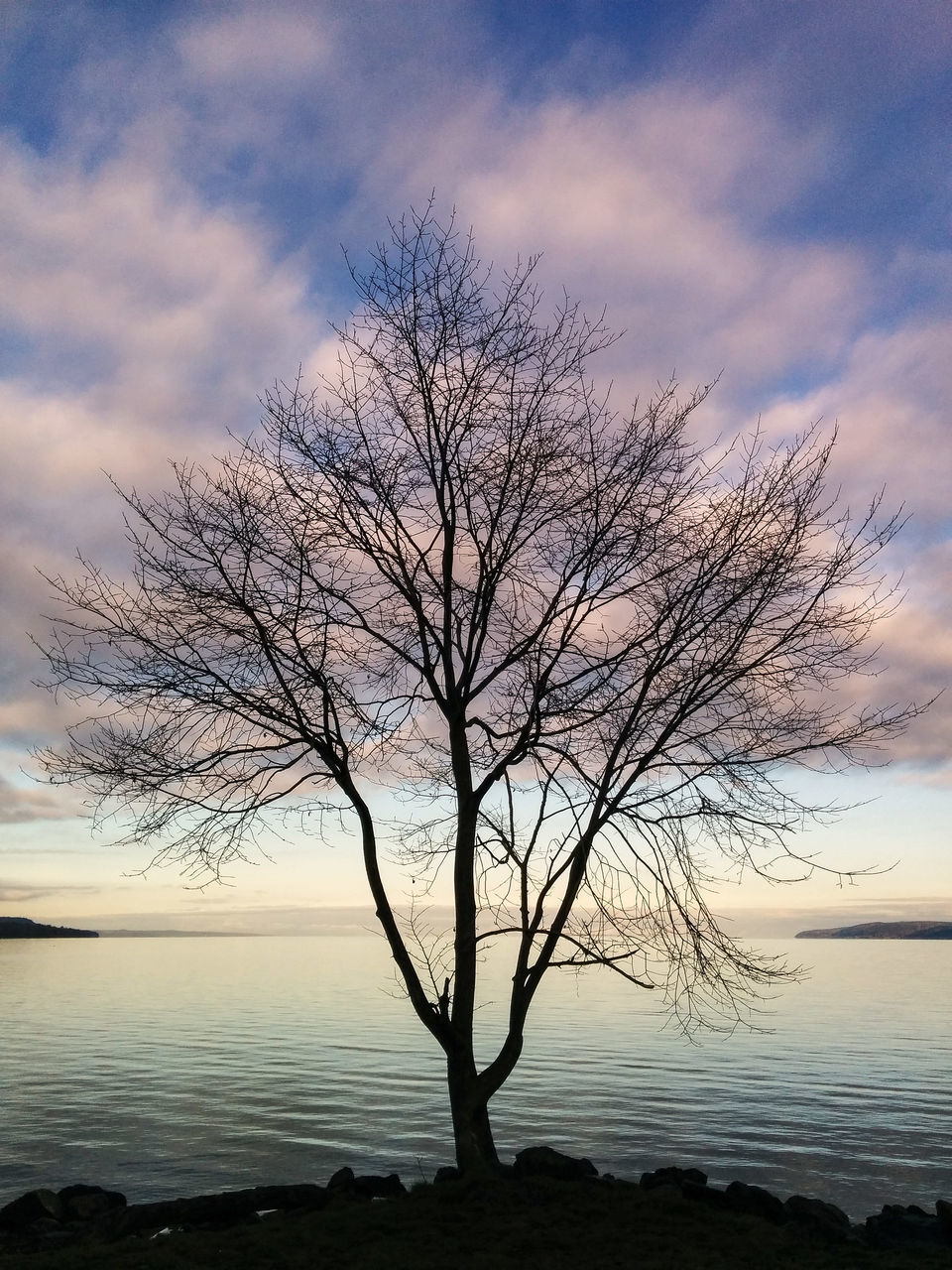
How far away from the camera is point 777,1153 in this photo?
28812 mm

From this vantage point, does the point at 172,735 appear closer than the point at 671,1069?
Yes

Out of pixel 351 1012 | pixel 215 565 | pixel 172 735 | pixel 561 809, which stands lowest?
pixel 351 1012

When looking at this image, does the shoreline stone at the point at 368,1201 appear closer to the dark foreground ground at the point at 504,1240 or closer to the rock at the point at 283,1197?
the rock at the point at 283,1197

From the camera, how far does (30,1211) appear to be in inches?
664

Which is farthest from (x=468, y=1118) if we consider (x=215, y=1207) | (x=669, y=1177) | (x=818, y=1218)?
(x=669, y=1177)

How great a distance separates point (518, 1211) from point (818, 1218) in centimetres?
531

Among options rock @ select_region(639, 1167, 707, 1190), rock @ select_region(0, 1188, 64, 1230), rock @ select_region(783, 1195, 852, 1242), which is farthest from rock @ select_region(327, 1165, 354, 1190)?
rock @ select_region(783, 1195, 852, 1242)

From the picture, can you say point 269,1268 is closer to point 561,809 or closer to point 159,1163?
point 561,809

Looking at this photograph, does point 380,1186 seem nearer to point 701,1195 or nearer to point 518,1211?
point 701,1195

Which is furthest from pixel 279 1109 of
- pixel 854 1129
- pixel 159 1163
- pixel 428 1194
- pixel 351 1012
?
pixel 351 1012

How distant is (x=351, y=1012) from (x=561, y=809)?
73.4m

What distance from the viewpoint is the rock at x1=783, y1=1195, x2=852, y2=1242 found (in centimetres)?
1368

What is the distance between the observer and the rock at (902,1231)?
1435 centimetres

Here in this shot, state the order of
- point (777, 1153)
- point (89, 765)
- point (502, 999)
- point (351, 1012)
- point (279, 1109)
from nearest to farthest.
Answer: point (89, 765)
point (777, 1153)
point (279, 1109)
point (351, 1012)
point (502, 999)
